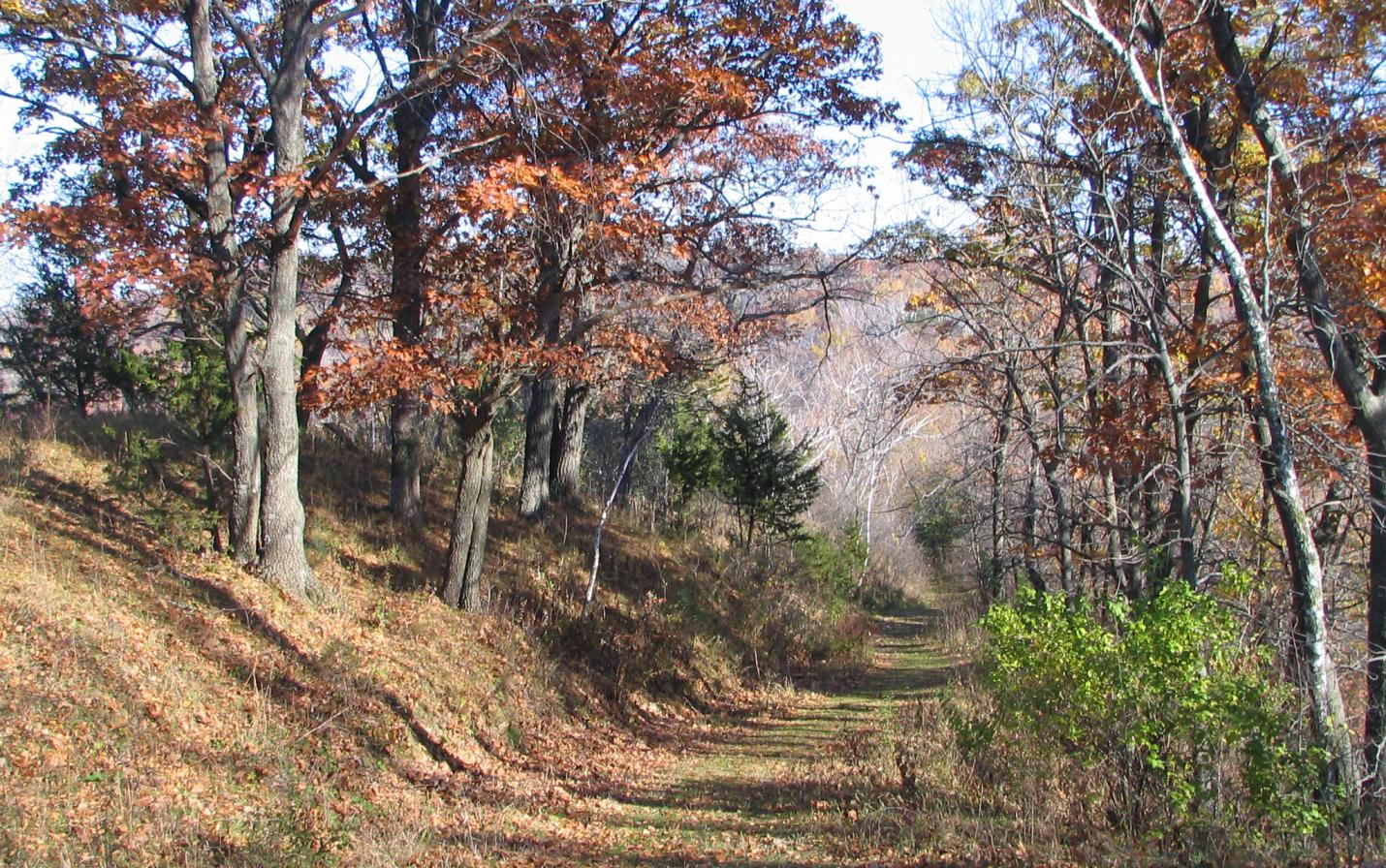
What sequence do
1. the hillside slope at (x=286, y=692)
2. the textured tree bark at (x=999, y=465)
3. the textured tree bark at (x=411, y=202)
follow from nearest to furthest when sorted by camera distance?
the hillside slope at (x=286, y=692), the textured tree bark at (x=999, y=465), the textured tree bark at (x=411, y=202)

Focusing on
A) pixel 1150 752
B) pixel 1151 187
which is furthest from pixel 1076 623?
pixel 1151 187

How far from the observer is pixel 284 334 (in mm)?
9898

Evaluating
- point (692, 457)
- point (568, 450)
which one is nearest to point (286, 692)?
point (568, 450)

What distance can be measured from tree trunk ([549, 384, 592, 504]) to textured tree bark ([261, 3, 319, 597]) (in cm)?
847

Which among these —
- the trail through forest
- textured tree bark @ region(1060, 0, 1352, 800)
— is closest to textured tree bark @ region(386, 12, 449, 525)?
the trail through forest

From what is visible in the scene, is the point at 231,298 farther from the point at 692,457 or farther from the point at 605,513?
the point at 692,457

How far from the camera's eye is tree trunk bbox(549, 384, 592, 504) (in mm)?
18438

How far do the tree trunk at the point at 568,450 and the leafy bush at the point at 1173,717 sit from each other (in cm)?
1271

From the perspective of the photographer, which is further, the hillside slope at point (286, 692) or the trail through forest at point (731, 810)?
the trail through forest at point (731, 810)

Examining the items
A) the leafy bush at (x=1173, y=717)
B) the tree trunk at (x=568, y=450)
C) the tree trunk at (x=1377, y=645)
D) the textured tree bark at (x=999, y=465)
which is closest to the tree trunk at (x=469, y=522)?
the textured tree bark at (x=999, y=465)

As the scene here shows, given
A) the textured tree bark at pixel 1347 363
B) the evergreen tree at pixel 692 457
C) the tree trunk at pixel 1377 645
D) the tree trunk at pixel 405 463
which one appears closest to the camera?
the tree trunk at pixel 1377 645

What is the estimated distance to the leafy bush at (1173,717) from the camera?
5.68m

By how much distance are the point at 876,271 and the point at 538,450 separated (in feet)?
24.0

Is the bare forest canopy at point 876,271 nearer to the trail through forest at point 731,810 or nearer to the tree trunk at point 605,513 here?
the tree trunk at point 605,513
